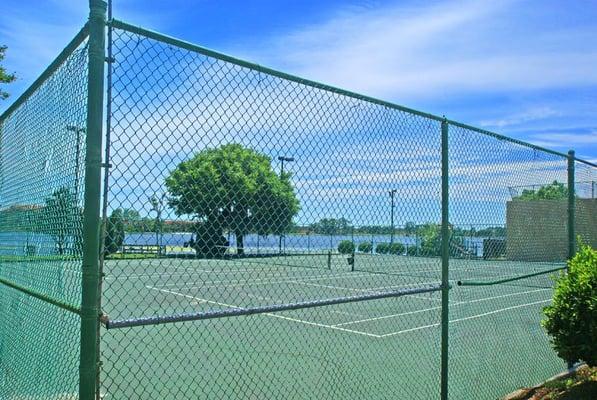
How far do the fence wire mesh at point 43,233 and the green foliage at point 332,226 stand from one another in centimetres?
164

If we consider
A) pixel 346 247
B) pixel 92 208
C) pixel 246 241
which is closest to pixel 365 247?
pixel 346 247

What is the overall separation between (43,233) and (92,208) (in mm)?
1292

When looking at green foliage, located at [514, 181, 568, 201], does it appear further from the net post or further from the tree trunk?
the tree trunk

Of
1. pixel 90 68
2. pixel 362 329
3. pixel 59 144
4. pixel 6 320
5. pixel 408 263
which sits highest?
pixel 90 68

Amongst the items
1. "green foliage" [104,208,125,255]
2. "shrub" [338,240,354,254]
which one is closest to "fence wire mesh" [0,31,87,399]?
"green foliage" [104,208,125,255]

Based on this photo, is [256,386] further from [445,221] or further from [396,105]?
[396,105]

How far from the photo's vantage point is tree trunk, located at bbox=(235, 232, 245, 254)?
3322 mm

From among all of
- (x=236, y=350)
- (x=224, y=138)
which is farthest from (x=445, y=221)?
(x=236, y=350)

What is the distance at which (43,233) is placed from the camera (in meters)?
3.57

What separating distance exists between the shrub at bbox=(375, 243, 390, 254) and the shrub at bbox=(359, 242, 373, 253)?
0.11 meters

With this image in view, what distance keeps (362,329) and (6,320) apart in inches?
289

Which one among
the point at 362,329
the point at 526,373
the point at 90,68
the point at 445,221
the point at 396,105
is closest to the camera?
the point at 90,68

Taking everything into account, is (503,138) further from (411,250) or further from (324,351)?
(324,351)

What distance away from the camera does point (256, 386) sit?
259 inches
